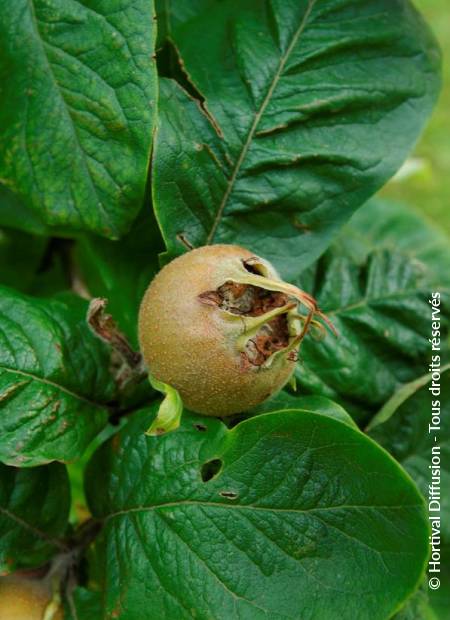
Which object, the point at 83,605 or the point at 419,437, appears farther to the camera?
the point at 419,437

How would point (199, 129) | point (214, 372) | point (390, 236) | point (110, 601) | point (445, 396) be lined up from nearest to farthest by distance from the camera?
1. point (214, 372)
2. point (110, 601)
3. point (199, 129)
4. point (445, 396)
5. point (390, 236)

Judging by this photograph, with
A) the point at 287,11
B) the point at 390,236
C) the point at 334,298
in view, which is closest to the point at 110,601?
the point at 334,298

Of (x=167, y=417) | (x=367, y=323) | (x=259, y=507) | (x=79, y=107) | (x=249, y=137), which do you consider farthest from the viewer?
(x=367, y=323)

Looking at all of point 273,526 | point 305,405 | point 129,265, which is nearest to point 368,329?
point 305,405

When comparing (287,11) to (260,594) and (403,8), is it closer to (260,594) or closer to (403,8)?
(403,8)

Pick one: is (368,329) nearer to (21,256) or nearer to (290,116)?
(290,116)

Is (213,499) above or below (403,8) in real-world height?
below
